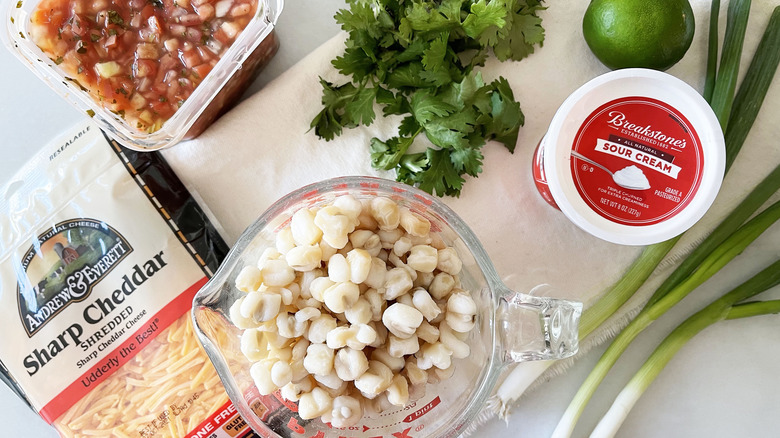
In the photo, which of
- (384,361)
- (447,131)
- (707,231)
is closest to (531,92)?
(447,131)

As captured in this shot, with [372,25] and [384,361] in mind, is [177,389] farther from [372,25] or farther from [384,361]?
[372,25]

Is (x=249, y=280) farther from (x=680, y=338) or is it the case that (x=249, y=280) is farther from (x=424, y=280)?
(x=680, y=338)

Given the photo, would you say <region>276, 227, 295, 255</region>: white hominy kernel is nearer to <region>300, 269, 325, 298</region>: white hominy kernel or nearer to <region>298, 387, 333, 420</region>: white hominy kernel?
<region>300, 269, 325, 298</region>: white hominy kernel

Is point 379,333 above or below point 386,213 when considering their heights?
below

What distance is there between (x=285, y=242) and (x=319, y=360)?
202 mm

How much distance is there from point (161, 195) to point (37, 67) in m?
0.31

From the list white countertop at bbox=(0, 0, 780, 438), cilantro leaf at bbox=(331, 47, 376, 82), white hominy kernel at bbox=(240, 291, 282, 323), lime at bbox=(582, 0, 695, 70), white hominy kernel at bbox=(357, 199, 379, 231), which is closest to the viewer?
white hominy kernel at bbox=(240, 291, 282, 323)

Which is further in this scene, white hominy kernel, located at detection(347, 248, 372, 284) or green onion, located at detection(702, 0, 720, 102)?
green onion, located at detection(702, 0, 720, 102)

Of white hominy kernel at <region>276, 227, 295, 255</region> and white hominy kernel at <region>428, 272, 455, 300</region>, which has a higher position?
white hominy kernel at <region>276, 227, 295, 255</region>

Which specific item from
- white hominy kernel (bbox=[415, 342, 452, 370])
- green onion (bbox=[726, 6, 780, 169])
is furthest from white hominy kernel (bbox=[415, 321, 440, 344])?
green onion (bbox=[726, 6, 780, 169])

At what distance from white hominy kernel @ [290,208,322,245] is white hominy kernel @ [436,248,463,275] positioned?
0.20m

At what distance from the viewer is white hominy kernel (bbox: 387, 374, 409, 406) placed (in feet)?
3.08

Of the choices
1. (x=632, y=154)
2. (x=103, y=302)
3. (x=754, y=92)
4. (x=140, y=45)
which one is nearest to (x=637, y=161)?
(x=632, y=154)

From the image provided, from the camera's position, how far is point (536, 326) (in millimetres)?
990
